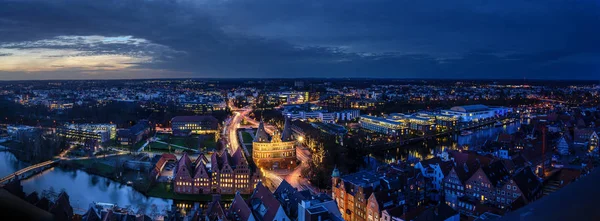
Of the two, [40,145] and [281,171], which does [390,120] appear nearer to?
[281,171]

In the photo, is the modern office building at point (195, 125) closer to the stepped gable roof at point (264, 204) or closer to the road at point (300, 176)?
the road at point (300, 176)

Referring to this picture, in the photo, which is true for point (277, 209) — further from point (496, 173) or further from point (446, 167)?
point (496, 173)

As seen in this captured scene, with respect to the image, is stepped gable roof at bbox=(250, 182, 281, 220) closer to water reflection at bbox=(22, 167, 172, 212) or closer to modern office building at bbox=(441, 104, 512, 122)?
water reflection at bbox=(22, 167, 172, 212)

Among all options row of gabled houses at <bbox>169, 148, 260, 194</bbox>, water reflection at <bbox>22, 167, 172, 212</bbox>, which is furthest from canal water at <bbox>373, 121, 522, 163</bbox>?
water reflection at <bbox>22, 167, 172, 212</bbox>

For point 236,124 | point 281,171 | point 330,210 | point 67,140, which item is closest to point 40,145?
point 67,140

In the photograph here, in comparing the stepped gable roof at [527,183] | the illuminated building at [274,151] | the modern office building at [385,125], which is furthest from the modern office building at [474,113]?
the stepped gable roof at [527,183]

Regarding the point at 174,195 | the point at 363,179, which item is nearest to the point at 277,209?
the point at 363,179
